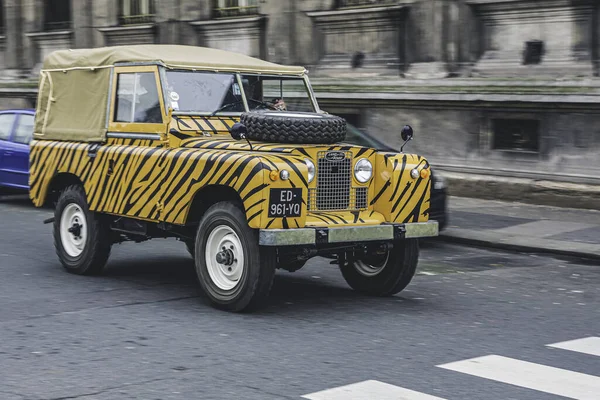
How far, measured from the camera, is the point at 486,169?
1697 centimetres

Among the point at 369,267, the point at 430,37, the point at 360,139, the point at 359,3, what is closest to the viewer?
the point at 369,267

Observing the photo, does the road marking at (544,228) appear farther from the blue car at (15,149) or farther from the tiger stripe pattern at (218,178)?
the blue car at (15,149)

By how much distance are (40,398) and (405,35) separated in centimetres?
1380

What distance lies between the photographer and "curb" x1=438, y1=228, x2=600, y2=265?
39.2 ft

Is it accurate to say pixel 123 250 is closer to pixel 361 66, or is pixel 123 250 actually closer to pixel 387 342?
pixel 387 342

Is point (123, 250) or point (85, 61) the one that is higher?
point (85, 61)

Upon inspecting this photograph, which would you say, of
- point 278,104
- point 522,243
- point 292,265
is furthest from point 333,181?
point 522,243

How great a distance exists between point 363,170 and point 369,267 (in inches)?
42.0

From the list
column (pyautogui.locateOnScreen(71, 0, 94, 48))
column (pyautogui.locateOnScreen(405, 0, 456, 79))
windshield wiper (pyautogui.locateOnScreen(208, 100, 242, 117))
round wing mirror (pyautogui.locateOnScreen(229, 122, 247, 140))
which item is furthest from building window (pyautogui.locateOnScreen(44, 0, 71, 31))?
round wing mirror (pyautogui.locateOnScreen(229, 122, 247, 140))

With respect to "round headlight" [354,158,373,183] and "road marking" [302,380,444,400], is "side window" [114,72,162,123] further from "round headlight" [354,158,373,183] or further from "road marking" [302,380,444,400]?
"road marking" [302,380,444,400]

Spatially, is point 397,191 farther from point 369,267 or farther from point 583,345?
point 583,345

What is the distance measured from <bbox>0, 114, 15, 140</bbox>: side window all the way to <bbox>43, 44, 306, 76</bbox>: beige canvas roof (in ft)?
22.3

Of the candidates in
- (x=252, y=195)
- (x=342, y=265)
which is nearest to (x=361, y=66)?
(x=342, y=265)

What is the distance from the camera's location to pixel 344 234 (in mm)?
8094
